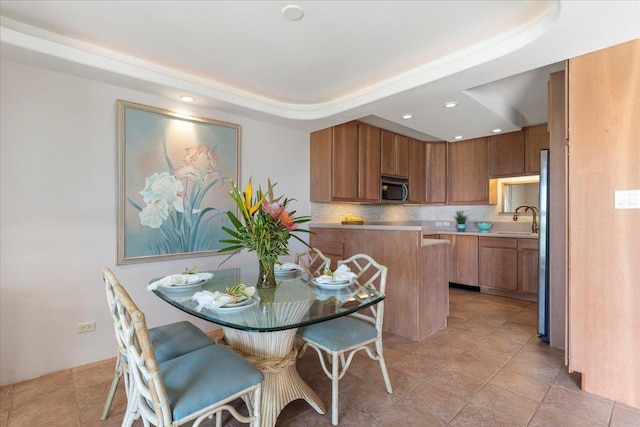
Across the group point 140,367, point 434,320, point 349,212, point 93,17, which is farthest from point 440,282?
point 93,17

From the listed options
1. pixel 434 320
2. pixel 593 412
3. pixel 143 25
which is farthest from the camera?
pixel 434 320

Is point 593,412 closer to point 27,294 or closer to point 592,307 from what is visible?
point 592,307

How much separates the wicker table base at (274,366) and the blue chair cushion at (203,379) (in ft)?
0.74

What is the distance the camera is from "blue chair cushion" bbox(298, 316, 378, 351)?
1818mm

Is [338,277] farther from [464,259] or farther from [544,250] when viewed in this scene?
[464,259]

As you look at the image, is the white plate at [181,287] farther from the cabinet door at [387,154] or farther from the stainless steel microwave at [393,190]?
the cabinet door at [387,154]

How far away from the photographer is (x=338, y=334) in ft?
6.21

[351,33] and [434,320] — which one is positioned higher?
[351,33]

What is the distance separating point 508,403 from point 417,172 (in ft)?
12.2

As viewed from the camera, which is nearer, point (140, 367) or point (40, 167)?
point (140, 367)

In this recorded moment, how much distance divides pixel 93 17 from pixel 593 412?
3.91 metres

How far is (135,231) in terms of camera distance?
2.66m

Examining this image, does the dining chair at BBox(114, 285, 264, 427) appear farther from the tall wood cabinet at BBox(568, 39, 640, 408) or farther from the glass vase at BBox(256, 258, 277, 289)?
the tall wood cabinet at BBox(568, 39, 640, 408)

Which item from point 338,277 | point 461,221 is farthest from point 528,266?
point 338,277
